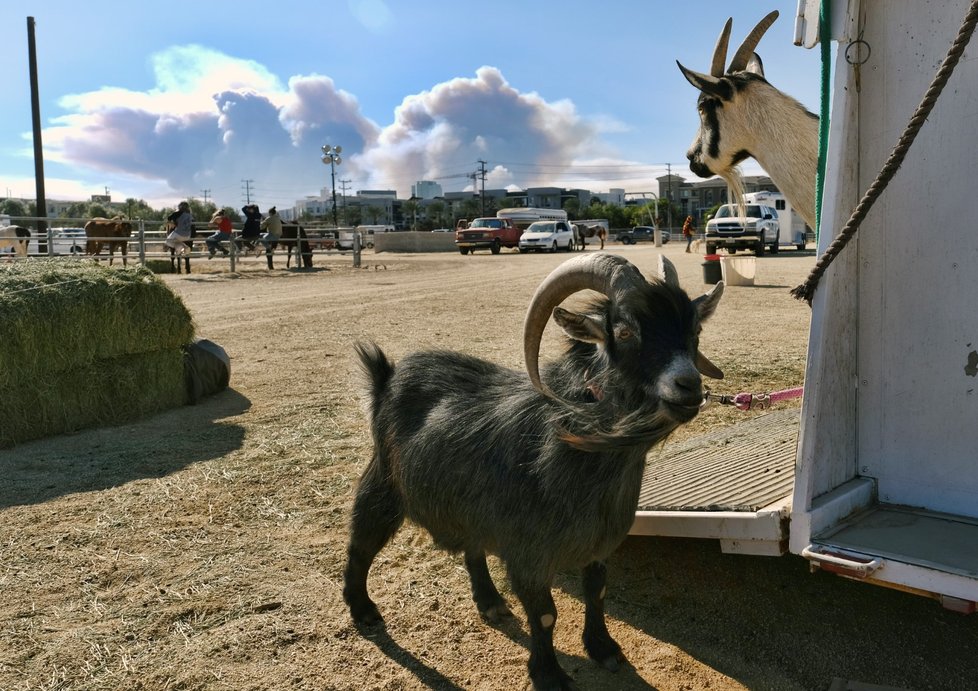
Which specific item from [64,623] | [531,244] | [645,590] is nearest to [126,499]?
[64,623]

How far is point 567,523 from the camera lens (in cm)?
300

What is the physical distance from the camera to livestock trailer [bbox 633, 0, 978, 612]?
312 cm

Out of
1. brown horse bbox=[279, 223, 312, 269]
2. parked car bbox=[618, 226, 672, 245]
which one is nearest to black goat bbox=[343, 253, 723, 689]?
brown horse bbox=[279, 223, 312, 269]

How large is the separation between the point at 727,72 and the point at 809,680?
388 centimetres

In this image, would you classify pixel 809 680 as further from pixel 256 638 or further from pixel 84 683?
pixel 84 683

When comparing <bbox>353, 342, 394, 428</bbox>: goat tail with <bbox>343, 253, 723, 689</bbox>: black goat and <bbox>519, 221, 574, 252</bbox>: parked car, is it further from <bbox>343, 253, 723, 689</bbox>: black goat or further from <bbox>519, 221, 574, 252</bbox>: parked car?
<bbox>519, 221, 574, 252</bbox>: parked car

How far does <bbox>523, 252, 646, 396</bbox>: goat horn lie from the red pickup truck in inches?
1316

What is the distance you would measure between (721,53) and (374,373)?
3306mm

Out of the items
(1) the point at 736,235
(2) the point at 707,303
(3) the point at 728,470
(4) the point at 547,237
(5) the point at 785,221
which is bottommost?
(3) the point at 728,470

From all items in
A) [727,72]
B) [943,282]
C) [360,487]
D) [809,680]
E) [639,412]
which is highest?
[727,72]

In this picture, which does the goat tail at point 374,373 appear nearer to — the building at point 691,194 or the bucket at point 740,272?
the bucket at point 740,272

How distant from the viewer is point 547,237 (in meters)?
36.1

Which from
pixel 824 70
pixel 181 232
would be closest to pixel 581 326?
pixel 824 70

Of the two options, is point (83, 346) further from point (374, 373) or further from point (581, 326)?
point (581, 326)
